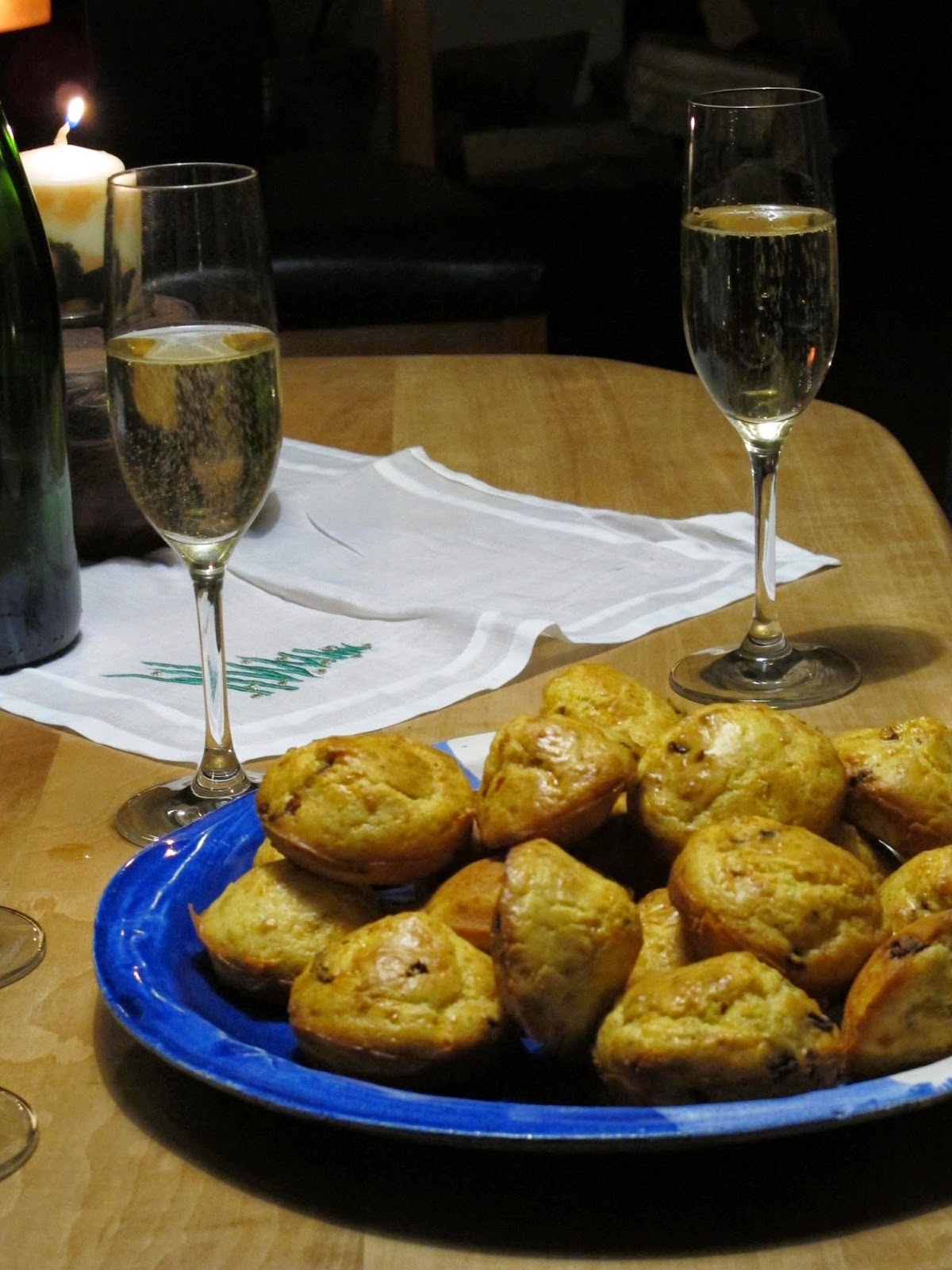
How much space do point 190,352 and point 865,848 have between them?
390mm

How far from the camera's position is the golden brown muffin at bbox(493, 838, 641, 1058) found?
53cm

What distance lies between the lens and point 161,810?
84 cm

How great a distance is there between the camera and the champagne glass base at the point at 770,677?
0.97 m

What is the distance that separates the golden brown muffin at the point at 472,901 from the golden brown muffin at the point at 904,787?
0.50 feet

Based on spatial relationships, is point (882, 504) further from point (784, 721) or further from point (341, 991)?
point (341, 991)

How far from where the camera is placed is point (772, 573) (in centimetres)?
104

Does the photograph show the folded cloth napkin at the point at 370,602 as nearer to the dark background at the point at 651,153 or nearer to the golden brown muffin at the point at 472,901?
the golden brown muffin at the point at 472,901

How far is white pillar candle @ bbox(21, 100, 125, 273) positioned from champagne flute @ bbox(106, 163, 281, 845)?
15.2 inches

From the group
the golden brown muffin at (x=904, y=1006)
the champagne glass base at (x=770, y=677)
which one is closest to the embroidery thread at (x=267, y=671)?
the champagne glass base at (x=770, y=677)

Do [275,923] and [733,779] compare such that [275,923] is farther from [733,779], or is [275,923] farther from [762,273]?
[762,273]

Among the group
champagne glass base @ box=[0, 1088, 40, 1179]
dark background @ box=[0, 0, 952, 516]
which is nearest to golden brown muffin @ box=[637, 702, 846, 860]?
champagne glass base @ box=[0, 1088, 40, 1179]

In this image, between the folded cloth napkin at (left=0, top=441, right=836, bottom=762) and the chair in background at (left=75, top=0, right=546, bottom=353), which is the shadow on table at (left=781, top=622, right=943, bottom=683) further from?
the chair in background at (left=75, top=0, right=546, bottom=353)

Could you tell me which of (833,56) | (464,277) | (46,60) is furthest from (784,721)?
(46,60)

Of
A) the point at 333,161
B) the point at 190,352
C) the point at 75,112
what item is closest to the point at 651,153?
→ the point at 333,161
